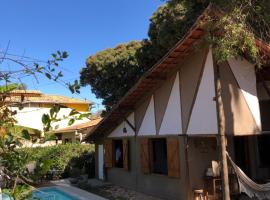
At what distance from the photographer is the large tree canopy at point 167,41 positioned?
293 inches

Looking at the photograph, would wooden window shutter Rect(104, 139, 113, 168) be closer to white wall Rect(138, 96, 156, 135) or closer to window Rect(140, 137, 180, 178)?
window Rect(140, 137, 180, 178)

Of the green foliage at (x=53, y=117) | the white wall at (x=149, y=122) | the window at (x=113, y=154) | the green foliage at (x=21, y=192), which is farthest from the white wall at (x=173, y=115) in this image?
the green foliage at (x=21, y=192)

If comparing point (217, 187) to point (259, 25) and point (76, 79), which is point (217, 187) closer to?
point (259, 25)

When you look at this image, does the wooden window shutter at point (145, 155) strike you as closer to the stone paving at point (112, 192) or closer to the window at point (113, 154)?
the stone paving at point (112, 192)

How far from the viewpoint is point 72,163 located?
20.4 m

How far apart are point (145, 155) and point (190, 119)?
11.2 feet

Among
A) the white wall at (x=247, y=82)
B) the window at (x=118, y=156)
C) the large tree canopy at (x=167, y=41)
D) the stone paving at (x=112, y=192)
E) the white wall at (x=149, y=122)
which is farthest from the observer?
the window at (x=118, y=156)

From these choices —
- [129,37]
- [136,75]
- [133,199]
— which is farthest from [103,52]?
[133,199]

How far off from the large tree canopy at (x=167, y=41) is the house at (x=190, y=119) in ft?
2.56

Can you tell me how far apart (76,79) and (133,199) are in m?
11.5

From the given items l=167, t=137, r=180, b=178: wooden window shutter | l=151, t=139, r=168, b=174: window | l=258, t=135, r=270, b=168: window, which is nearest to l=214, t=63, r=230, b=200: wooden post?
l=167, t=137, r=180, b=178: wooden window shutter

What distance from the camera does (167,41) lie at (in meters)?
16.9

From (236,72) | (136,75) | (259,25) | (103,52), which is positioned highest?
(103,52)

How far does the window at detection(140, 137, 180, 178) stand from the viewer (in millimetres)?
11886
